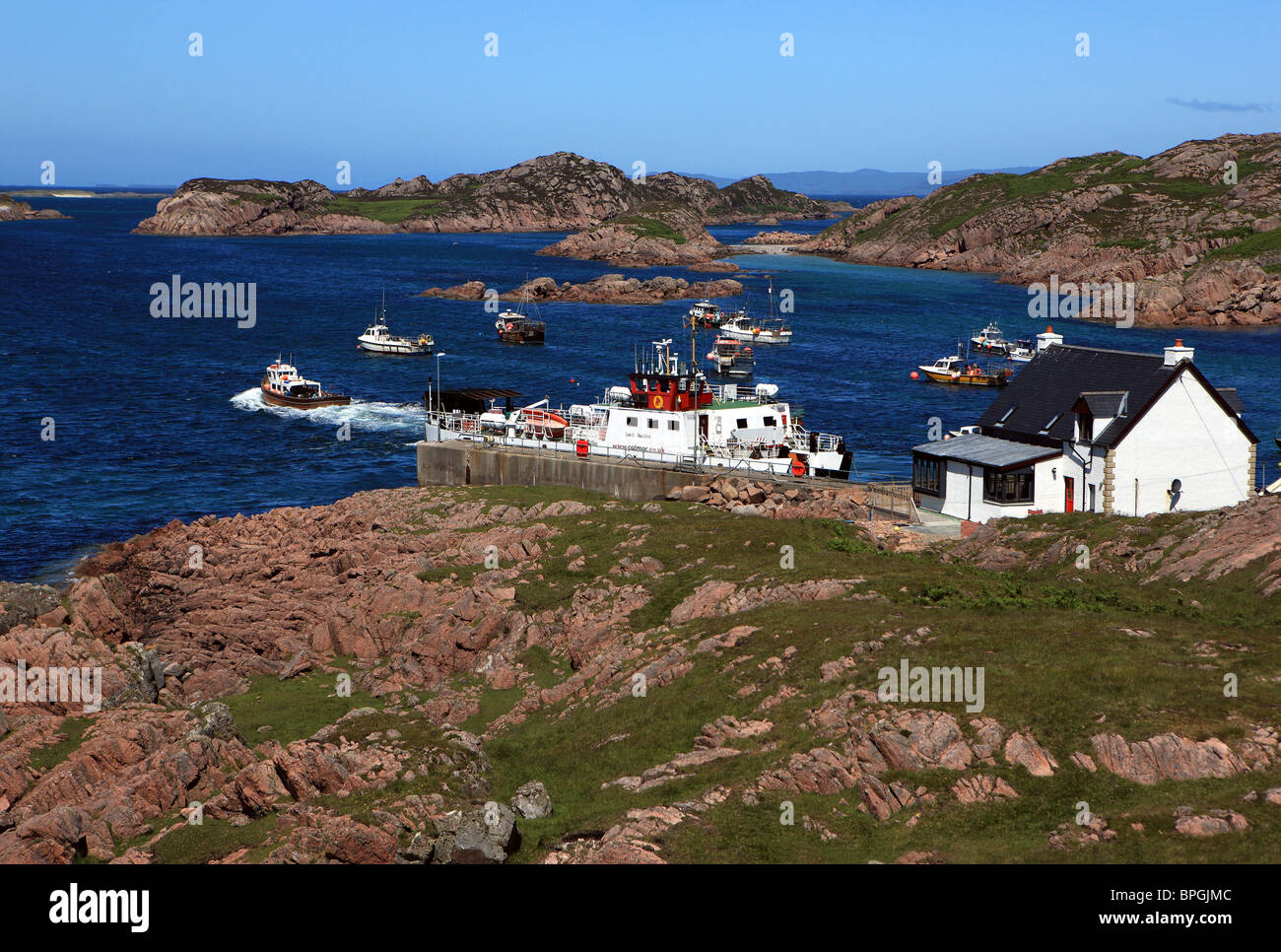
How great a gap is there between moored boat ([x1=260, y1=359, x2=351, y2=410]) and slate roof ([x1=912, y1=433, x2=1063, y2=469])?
61741 mm

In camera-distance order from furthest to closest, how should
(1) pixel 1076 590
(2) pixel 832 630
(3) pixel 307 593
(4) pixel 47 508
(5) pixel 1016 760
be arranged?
(4) pixel 47 508, (3) pixel 307 593, (1) pixel 1076 590, (2) pixel 832 630, (5) pixel 1016 760

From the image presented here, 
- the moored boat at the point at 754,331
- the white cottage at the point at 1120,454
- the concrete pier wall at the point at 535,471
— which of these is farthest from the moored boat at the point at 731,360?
the white cottage at the point at 1120,454

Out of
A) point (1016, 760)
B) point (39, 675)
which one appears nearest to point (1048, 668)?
point (1016, 760)

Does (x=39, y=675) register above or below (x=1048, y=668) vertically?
below

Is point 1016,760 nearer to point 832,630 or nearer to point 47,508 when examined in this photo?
point 832,630

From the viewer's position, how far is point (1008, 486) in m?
45.2

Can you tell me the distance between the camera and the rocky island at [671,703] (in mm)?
21859

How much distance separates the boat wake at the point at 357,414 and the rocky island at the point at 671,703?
44.8m

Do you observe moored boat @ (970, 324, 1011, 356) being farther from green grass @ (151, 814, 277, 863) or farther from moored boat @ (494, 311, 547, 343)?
green grass @ (151, 814, 277, 863)

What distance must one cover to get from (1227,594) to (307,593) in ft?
98.3

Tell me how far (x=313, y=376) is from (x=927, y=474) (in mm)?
76828

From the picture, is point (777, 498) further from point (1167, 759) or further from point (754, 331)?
point (754, 331)

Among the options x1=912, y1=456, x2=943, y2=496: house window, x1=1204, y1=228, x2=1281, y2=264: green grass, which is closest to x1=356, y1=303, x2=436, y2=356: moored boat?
x1=912, y1=456, x2=943, y2=496: house window

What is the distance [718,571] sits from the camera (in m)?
37.4
